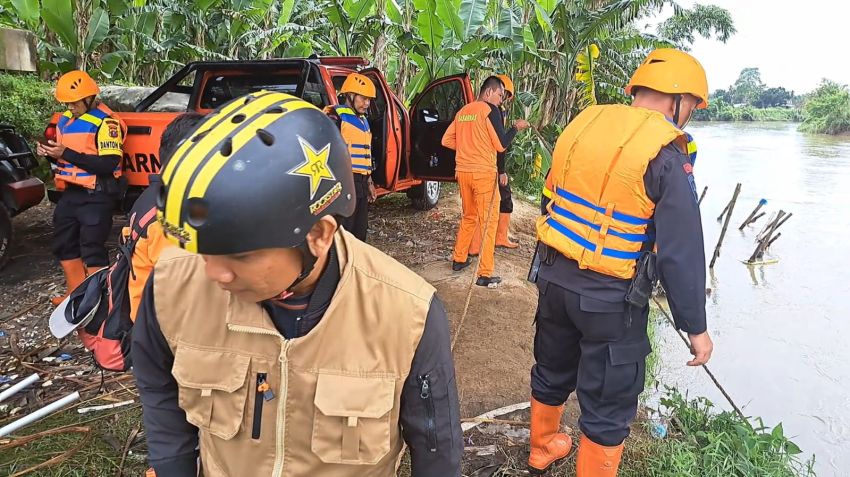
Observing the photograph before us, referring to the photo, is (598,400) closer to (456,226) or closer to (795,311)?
(456,226)

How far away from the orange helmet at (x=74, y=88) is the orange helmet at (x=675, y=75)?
12.7 ft

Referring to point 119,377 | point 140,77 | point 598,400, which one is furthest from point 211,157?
point 140,77

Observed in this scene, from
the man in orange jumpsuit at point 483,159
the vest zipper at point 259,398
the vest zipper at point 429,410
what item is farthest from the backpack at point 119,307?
the man in orange jumpsuit at point 483,159

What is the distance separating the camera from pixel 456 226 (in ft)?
26.0

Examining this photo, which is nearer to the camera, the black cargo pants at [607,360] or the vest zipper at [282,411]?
the vest zipper at [282,411]

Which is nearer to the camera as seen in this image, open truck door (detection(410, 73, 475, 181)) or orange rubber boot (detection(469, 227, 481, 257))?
orange rubber boot (detection(469, 227, 481, 257))

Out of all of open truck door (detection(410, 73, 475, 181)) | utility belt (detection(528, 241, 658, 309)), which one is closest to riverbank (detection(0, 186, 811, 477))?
utility belt (detection(528, 241, 658, 309))

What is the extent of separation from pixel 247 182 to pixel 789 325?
314 inches

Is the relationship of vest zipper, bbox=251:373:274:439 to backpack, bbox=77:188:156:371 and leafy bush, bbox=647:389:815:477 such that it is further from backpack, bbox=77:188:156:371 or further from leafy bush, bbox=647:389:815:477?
leafy bush, bbox=647:389:815:477

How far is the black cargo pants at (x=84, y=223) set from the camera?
427cm

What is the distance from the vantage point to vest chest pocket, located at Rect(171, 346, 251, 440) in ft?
3.98

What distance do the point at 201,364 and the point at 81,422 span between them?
99.7 inches

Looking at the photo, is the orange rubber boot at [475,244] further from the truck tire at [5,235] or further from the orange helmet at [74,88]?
the truck tire at [5,235]

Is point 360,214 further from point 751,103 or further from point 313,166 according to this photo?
point 751,103
